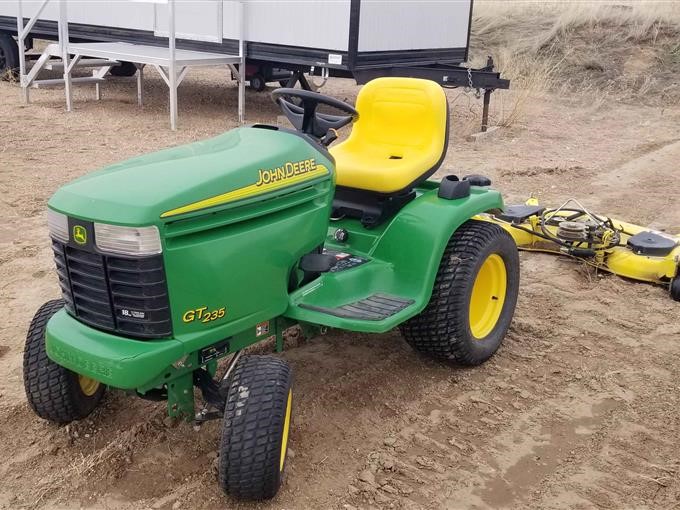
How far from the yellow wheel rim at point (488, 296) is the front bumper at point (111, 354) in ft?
6.04

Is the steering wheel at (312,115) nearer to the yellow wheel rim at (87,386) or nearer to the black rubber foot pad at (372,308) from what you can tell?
the black rubber foot pad at (372,308)

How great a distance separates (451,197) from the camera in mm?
3713

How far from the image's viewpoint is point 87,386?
3.12 metres

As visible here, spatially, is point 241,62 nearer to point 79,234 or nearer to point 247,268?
point 247,268

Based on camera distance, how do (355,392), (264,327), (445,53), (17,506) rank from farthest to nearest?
(445,53)
(355,392)
(264,327)
(17,506)

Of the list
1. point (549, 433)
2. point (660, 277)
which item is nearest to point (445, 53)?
point (660, 277)

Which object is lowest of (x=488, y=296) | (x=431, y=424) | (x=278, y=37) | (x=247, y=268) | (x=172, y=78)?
(x=431, y=424)

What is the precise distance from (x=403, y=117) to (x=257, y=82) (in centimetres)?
798

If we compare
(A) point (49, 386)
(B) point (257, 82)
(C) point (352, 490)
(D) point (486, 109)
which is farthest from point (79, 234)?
(B) point (257, 82)

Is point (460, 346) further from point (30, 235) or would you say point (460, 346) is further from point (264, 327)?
point (30, 235)

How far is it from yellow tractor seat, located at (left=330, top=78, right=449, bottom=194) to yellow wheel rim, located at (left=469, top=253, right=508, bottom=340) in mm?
609

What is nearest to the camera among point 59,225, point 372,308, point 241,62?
point 59,225

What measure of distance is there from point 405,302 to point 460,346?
437mm

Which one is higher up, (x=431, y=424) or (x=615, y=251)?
(x=615, y=251)
